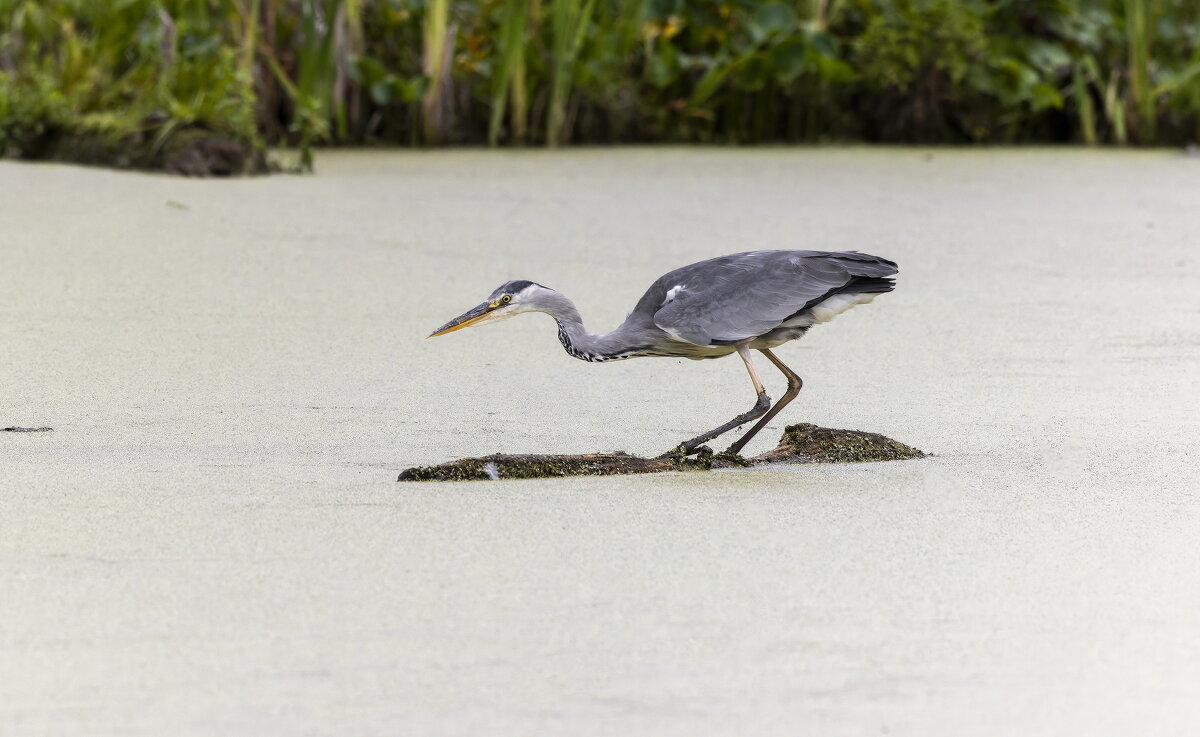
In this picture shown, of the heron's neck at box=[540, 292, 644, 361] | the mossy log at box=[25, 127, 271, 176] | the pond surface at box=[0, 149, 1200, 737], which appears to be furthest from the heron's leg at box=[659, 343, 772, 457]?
the mossy log at box=[25, 127, 271, 176]

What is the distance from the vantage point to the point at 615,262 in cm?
514

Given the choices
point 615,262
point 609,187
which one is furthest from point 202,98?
point 615,262

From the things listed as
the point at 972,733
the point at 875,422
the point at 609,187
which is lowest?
the point at 609,187

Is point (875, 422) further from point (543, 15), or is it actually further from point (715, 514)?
point (543, 15)

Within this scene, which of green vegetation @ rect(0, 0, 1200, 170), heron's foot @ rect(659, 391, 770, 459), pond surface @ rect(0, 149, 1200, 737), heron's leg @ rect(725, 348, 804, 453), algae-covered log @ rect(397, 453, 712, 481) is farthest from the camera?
green vegetation @ rect(0, 0, 1200, 170)

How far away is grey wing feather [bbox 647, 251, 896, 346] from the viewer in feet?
10.0

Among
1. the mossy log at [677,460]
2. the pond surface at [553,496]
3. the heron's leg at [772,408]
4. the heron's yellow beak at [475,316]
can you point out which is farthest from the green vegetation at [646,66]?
the mossy log at [677,460]

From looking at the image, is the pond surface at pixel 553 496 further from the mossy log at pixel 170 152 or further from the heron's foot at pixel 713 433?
the mossy log at pixel 170 152

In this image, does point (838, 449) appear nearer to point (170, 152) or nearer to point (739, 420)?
point (739, 420)

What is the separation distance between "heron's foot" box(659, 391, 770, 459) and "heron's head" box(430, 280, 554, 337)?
16.3 inches

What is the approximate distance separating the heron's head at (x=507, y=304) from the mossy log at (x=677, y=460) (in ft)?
1.24

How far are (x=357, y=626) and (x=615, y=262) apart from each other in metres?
3.16

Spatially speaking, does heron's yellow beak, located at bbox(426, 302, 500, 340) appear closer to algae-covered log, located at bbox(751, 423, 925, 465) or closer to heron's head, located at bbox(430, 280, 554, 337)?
heron's head, located at bbox(430, 280, 554, 337)

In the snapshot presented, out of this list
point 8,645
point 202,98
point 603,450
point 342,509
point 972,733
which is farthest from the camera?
point 202,98
